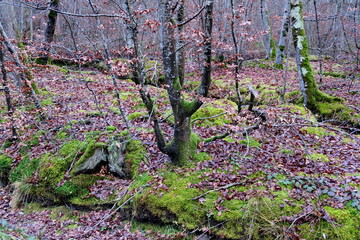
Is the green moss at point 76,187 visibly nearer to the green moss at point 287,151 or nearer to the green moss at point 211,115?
the green moss at point 211,115

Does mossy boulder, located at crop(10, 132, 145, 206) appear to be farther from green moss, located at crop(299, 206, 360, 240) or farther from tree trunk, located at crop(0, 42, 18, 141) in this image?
green moss, located at crop(299, 206, 360, 240)

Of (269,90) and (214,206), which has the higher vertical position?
(269,90)

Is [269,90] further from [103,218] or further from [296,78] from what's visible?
[103,218]

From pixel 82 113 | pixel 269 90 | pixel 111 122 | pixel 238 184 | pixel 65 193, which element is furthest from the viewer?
pixel 269 90

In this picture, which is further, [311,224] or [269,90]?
[269,90]

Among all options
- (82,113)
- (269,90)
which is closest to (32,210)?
(82,113)

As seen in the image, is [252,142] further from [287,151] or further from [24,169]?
[24,169]

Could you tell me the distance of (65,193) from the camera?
5.59 meters

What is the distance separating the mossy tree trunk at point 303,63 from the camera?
8.59 metres

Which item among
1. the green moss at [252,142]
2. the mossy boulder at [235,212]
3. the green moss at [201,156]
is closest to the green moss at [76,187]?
the mossy boulder at [235,212]

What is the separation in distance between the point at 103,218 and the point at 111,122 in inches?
136

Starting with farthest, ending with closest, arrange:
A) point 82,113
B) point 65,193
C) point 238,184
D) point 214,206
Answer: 1. point 82,113
2. point 65,193
3. point 238,184
4. point 214,206

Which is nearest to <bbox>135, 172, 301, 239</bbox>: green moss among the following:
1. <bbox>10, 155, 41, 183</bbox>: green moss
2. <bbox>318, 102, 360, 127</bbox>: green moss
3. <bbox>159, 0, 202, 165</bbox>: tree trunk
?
<bbox>159, 0, 202, 165</bbox>: tree trunk

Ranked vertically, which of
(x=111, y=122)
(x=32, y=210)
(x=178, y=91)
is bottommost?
(x=32, y=210)
